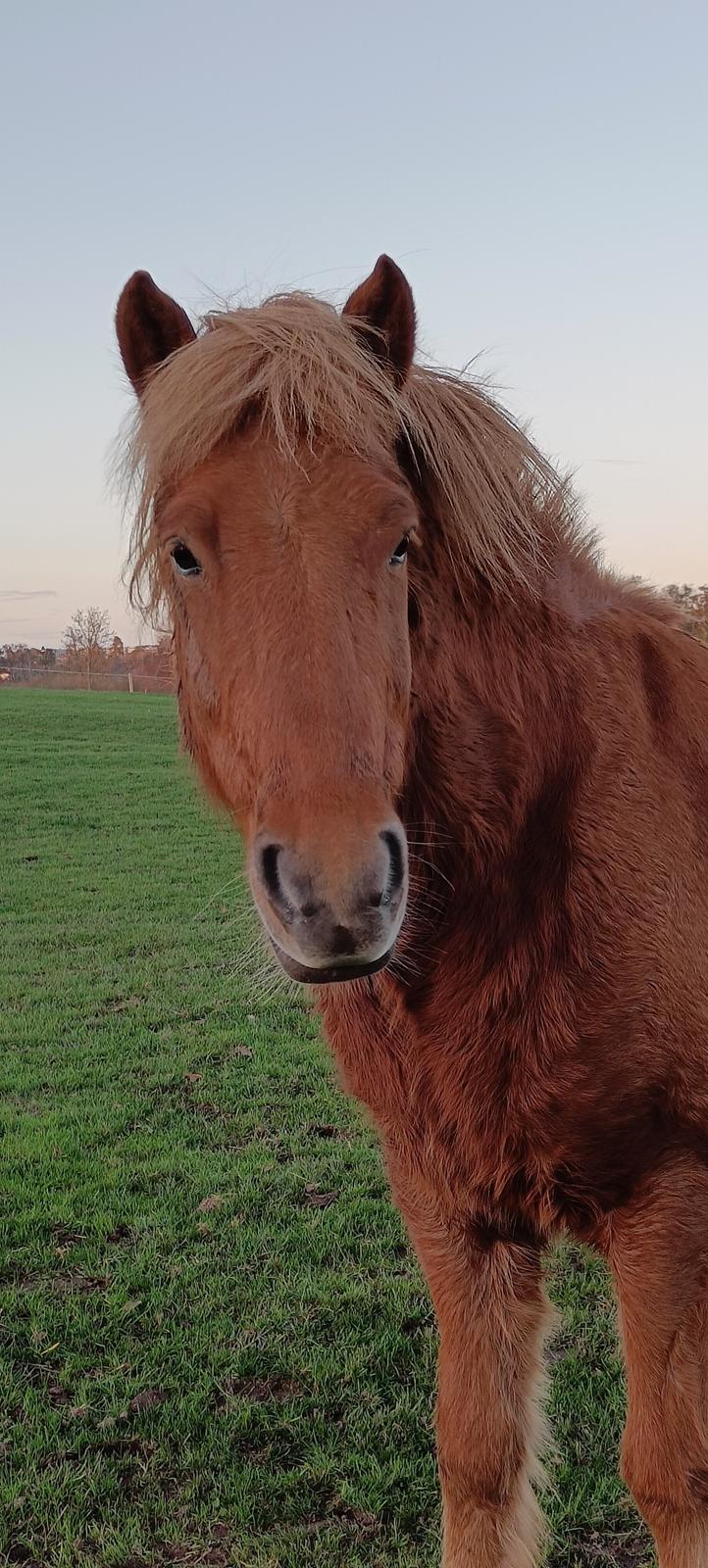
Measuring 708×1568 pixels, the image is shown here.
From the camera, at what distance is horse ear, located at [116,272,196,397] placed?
6.52 ft

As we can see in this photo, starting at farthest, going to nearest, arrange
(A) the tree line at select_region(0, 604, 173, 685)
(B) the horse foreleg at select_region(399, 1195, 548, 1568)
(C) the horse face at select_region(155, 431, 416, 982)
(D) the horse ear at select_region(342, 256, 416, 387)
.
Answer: (A) the tree line at select_region(0, 604, 173, 685) → (B) the horse foreleg at select_region(399, 1195, 548, 1568) → (D) the horse ear at select_region(342, 256, 416, 387) → (C) the horse face at select_region(155, 431, 416, 982)

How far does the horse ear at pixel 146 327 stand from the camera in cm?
199

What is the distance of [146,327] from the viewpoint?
6.75 ft

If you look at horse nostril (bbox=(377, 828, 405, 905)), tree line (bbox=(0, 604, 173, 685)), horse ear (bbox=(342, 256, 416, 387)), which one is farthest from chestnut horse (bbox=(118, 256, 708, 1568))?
tree line (bbox=(0, 604, 173, 685))

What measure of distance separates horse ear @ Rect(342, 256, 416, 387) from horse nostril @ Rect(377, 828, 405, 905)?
103 cm

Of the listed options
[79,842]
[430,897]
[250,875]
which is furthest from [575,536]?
[79,842]

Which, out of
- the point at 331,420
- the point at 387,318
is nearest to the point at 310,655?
the point at 331,420

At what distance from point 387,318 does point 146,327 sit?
0.52 m

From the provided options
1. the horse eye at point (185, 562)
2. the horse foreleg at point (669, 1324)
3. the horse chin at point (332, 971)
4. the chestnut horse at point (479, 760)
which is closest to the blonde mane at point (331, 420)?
the chestnut horse at point (479, 760)

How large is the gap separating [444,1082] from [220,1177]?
3.00 m

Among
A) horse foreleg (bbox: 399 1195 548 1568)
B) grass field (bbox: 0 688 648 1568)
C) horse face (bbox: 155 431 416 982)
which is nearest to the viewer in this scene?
horse face (bbox: 155 431 416 982)

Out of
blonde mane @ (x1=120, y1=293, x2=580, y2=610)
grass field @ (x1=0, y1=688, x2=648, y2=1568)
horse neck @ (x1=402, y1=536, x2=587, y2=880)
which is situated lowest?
grass field @ (x1=0, y1=688, x2=648, y2=1568)

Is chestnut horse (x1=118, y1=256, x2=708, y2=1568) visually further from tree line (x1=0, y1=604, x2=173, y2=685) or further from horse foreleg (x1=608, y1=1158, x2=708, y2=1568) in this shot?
tree line (x1=0, y1=604, x2=173, y2=685)

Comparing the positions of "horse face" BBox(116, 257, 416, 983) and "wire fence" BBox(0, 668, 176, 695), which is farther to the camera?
"wire fence" BBox(0, 668, 176, 695)
